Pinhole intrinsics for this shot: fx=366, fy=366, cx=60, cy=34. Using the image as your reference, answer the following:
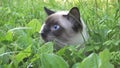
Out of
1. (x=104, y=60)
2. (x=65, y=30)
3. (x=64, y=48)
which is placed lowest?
(x=65, y=30)

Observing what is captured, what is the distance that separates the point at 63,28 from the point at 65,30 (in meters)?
0.02

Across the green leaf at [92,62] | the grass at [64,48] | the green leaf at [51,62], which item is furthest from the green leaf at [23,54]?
the green leaf at [92,62]

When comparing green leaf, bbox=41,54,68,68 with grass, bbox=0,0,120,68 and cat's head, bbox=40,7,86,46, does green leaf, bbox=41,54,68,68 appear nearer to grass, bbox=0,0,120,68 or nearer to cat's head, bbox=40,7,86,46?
grass, bbox=0,0,120,68

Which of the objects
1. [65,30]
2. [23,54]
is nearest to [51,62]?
[23,54]

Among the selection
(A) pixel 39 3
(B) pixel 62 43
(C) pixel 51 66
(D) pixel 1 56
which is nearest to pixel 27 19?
(A) pixel 39 3

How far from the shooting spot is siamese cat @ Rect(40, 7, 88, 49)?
2.89 meters

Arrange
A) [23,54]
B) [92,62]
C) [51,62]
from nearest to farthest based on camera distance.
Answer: [92,62] → [51,62] → [23,54]

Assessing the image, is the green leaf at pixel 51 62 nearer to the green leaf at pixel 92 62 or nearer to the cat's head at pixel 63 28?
the green leaf at pixel 92 62

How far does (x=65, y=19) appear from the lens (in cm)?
306

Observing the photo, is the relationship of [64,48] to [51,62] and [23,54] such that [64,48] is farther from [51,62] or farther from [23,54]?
[51,62]

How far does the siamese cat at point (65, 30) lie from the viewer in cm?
289

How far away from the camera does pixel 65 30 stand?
2994mm

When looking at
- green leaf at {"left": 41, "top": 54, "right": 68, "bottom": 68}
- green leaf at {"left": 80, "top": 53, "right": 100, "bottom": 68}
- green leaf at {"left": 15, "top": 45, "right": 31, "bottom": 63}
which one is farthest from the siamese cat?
green leaf at {"left": 80, "top": 53, "right": 100, "bottom": 68}

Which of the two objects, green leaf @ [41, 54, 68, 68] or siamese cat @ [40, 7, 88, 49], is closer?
green leaf @ [41, 54, 68, 68]
